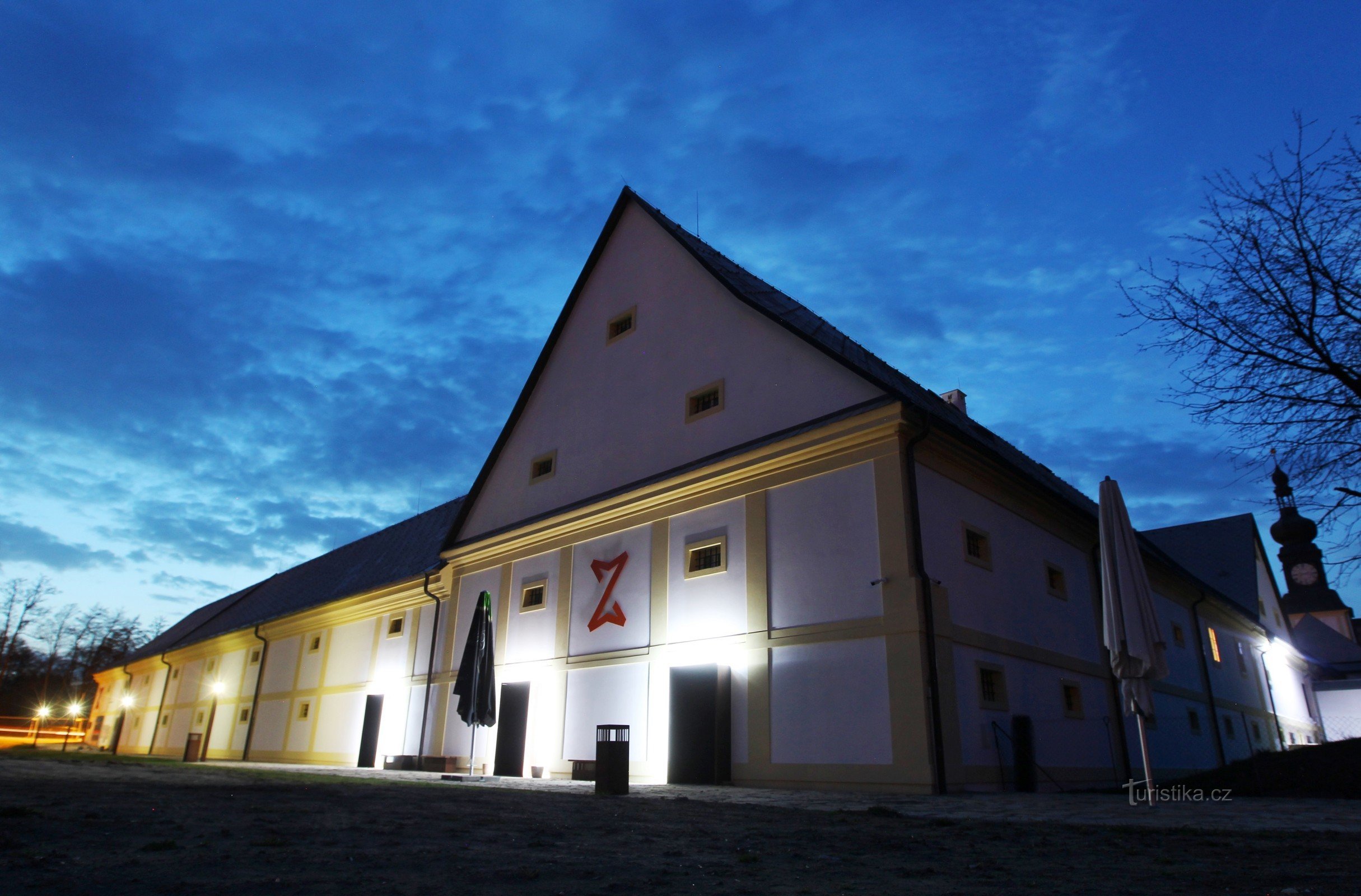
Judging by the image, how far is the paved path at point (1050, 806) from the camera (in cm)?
755

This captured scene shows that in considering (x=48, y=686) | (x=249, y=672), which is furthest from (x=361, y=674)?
(x=48, y=686)

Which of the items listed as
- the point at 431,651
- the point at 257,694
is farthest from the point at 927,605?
the point at 257,694

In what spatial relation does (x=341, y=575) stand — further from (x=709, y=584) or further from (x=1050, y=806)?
(x=1050, y=806)

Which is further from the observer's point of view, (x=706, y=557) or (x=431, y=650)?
(x=431, y=650)

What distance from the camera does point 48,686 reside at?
210ft

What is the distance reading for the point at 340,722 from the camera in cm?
2717

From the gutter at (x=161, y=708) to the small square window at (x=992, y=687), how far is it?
1682 inches

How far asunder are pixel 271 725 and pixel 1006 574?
27404 mm

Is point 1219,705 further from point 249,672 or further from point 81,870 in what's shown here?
point 249,672

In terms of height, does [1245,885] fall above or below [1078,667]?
below

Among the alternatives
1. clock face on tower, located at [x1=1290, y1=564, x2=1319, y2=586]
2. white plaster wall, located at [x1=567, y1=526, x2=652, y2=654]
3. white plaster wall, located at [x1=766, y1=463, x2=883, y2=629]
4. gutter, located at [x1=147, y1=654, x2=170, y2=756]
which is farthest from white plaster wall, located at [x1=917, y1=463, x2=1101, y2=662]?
clock face on tower, located at [x1=1290, y1=564, x2=1319, y2=586]

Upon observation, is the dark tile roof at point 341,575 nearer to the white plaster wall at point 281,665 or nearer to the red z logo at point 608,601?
the white plaster wall at point 281,665

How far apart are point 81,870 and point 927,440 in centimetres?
1313

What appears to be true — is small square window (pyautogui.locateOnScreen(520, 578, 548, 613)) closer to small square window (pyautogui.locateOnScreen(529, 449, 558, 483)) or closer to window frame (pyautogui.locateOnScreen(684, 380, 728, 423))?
small square window (pyautogui.locateOnScreen(529, 449, 558, 483))
